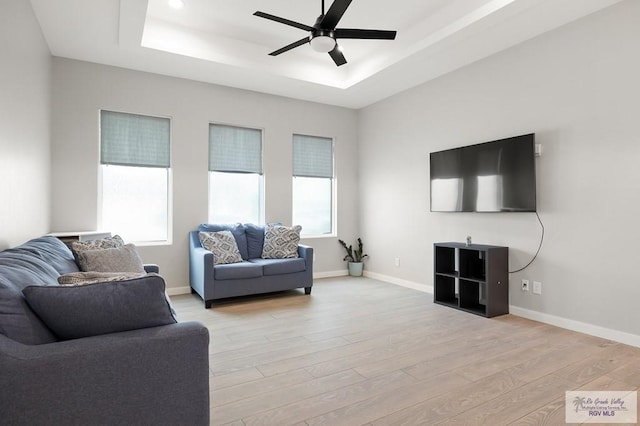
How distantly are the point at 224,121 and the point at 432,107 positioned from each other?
2924 millimetres

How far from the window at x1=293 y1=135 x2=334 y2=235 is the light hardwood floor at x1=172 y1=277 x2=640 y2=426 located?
7.13ft

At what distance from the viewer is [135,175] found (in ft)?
15.5

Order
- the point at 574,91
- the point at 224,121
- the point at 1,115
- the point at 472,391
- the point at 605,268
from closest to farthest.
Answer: the point at 472,391, the point at 1,115, the point at 605,268, the point at 574,91, the point at 224,121

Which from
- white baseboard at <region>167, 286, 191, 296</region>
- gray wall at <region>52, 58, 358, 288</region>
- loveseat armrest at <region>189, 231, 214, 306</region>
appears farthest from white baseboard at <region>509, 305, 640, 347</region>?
white baseboard at <region>167, 286, 191, 296</region>

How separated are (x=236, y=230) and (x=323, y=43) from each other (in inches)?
110

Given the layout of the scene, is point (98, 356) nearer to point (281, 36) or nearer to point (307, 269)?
point (307, 269)

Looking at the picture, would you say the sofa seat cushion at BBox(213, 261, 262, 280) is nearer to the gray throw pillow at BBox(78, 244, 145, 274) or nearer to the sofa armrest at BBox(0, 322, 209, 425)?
the gray throw pillow at BBox(78, 244, 145, 274)

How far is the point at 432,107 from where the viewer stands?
16.2 ft

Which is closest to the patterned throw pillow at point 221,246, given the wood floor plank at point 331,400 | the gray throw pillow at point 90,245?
the gray throw pillow at point 90,245

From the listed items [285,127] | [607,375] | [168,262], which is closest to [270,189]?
[285,127]

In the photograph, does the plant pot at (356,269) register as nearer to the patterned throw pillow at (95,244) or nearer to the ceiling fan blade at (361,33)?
the patterned throw pillow at (95,244)

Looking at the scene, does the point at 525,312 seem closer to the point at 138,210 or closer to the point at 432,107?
the point at 432,107

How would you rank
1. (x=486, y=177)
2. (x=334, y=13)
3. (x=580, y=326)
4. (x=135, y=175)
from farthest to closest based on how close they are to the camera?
(x=135, y=175), (x=486, y=177), (x=580, y=326), (x=334, y=13)

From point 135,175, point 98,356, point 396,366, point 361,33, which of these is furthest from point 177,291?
point 361,33
